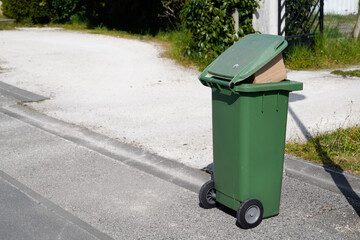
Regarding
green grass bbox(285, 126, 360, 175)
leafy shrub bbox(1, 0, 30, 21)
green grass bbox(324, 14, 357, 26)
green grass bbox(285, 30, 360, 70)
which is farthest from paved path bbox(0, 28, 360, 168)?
leafy shrub bbox(1, 0, 30, 21)

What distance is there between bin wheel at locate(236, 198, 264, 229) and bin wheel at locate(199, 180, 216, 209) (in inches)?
→ 16.4

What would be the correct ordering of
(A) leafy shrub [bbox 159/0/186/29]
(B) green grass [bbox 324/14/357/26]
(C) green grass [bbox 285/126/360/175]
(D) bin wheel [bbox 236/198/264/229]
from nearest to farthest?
(D) bin wheel [bbox 236/198/264/229] < (C) green grass [bbox 285/126/360/175] < (B) green grass [bbox 324/14/357/26] < (A) leafy shrub [bbox 159/0/186/29]

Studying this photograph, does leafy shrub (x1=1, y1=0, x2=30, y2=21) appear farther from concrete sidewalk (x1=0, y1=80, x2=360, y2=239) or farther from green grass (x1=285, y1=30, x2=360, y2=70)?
concrete sidewalk (x1=0, y1=80, x2=360, y2=239)

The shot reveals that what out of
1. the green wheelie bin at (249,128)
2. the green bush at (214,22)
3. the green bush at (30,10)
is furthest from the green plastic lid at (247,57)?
the green bush at (30,10)

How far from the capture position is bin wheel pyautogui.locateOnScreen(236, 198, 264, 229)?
391 cm

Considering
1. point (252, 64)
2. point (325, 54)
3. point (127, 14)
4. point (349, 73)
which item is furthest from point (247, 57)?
point (127, 14)

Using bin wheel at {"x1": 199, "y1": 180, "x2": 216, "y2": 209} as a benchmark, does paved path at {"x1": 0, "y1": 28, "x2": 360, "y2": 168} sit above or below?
below

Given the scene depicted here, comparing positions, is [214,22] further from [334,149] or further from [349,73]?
[334,149]

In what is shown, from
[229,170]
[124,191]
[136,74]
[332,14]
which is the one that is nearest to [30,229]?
[124,191]

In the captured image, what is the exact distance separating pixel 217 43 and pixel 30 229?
653 centimetres

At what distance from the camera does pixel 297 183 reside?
188 inches

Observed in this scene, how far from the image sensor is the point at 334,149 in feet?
17.7

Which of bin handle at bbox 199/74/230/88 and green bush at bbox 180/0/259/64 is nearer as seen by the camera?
bin handle at bbox 199/74/230/88

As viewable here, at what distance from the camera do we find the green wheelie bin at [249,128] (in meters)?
3.78
